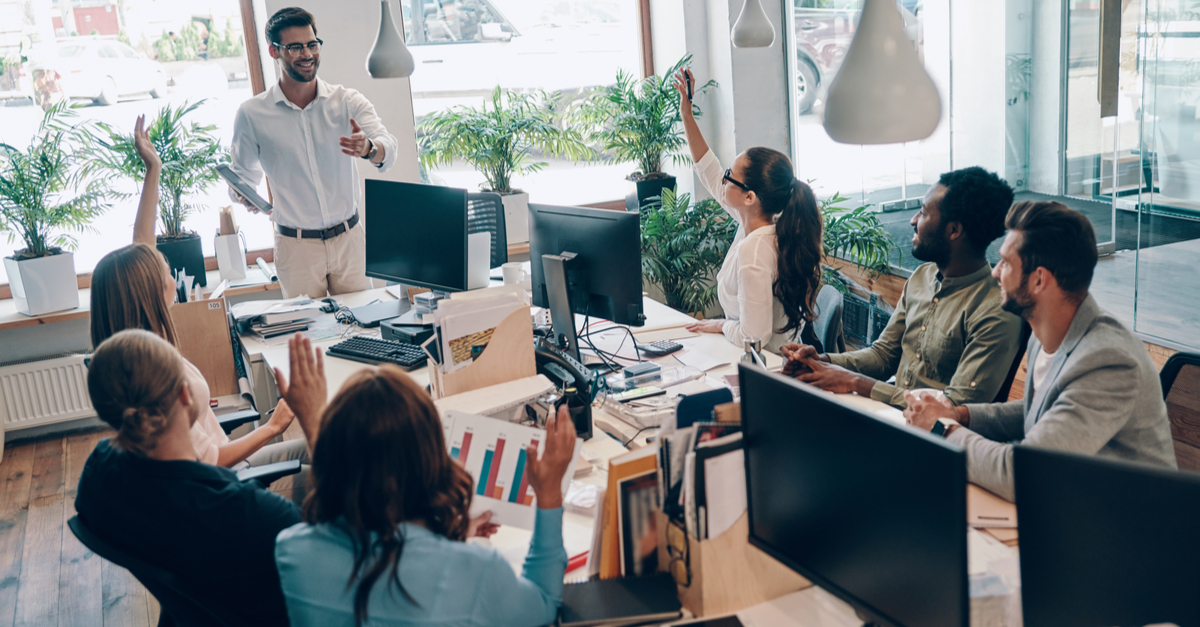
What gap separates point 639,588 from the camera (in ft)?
5.19

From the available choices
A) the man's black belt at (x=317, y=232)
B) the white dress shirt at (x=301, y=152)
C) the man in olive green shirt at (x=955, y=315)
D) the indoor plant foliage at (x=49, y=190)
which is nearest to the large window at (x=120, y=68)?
the indoor plant foliage at (x=49, y=190)

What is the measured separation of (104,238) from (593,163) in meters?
2.99

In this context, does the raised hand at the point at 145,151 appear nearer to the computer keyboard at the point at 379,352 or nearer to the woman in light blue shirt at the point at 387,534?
the computer keyboard at the point at 379,352

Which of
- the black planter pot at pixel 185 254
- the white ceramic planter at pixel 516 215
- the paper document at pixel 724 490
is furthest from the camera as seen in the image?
the white ceramic planter at pixel 516 215

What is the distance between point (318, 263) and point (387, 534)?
297cm

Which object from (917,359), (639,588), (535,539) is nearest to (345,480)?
(535,539)

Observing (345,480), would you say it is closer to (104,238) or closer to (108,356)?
(108,356)

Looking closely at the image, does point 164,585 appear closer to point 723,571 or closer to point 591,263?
point 723,571

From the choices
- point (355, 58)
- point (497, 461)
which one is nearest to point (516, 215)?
point (355, 58)

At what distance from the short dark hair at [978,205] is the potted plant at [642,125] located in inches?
118

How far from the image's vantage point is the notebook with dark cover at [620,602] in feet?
4.95

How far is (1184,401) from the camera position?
1.96m

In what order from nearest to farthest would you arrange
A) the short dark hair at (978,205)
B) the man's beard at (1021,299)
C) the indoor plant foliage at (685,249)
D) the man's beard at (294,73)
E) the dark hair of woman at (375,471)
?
the dark hair of woman at (375,471), the man's beard at (1021,299), the short dark hair at (978,205), the man's beard at (294,73), the indoor plant foliage at (685,249)

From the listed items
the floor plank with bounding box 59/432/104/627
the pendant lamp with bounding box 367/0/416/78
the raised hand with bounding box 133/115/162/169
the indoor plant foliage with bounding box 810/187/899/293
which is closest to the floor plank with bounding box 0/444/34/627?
the floor plank with bounding box 59/432/104/627
